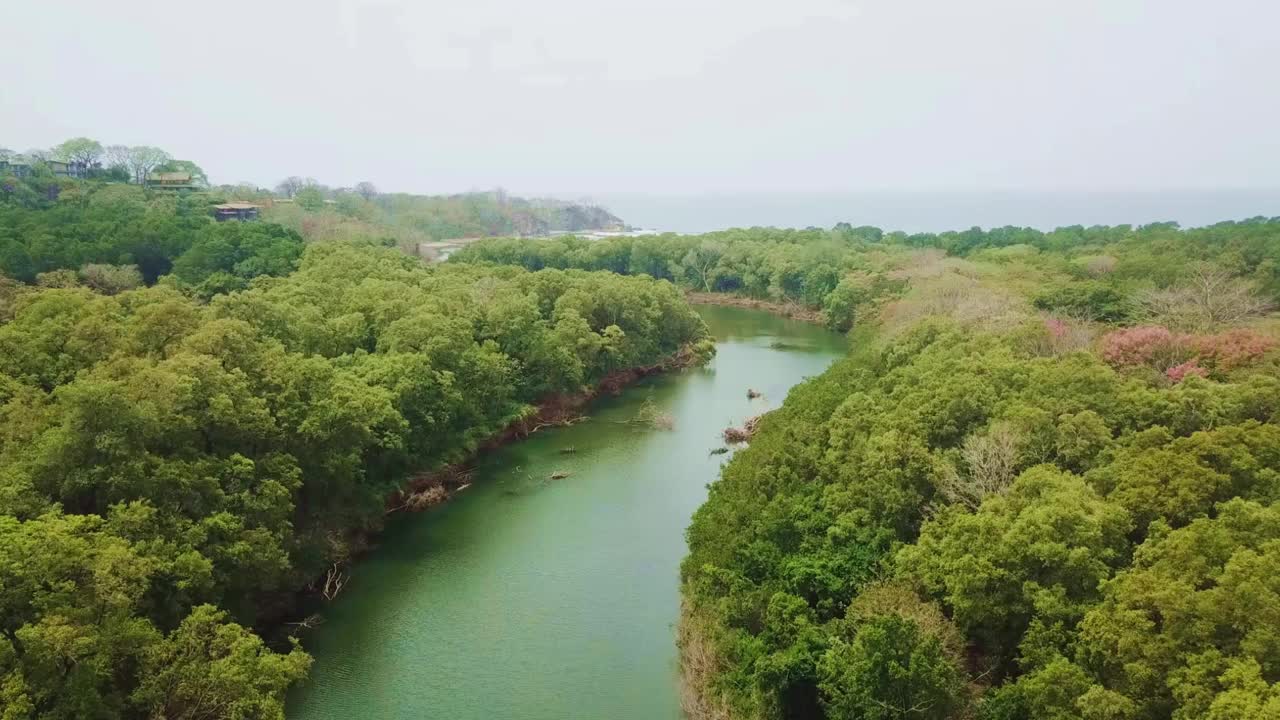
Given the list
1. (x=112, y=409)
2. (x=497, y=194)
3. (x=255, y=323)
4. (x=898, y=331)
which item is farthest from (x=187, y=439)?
(x=497, y=194)

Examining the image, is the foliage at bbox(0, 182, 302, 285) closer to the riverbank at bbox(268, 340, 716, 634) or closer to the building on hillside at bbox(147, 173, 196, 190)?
the riverbank at bbox(268, 340, 716, 634)

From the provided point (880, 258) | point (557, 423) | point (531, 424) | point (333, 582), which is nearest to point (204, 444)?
point (333, 582)

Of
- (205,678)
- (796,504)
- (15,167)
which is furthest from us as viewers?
(15,167)

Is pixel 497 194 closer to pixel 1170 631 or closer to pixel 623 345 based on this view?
pixel 623 345

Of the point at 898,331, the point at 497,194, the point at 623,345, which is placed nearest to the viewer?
the point at 898,331

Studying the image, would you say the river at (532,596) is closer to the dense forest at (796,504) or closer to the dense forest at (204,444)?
the dense forest at (796,504)

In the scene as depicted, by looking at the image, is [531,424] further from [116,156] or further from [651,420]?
[116,156]

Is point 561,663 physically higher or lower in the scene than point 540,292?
lower
